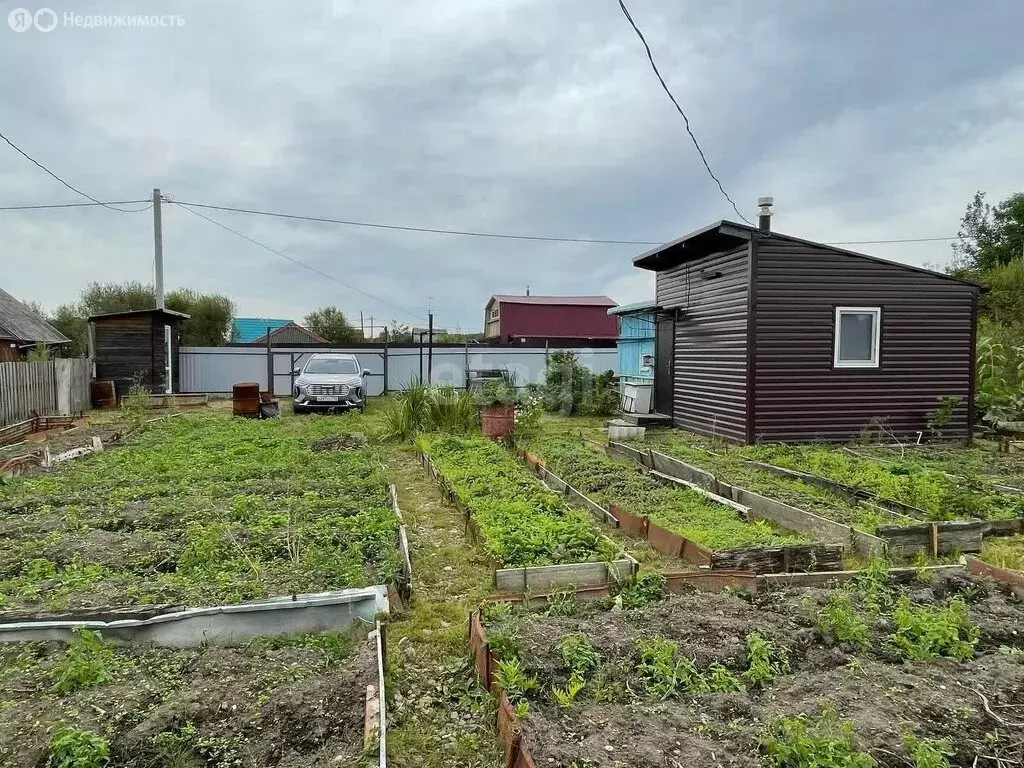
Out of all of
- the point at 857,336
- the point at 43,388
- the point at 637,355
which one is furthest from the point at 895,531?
the point at 43,388

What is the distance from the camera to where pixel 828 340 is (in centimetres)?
1005

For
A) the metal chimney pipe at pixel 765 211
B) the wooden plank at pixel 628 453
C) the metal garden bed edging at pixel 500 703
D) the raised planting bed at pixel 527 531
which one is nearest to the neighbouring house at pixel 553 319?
the metal chimney pipe at pixel 765 211

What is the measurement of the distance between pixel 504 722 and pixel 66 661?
2.09 meters

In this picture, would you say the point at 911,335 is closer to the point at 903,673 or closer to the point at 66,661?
the point at 903,673

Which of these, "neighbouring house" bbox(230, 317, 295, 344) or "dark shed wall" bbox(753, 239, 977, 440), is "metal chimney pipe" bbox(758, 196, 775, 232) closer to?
→ "dark shed wall" bbox(753, 239, 977, 440)

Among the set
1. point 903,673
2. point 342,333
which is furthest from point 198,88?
point 342,333

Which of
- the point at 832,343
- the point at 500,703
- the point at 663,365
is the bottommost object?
the point at 500,703

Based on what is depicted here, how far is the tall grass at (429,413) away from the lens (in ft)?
34.0

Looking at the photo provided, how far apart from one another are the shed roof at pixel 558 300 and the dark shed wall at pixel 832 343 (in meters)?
24.4

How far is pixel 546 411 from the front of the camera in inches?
617

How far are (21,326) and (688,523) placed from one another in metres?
21.1

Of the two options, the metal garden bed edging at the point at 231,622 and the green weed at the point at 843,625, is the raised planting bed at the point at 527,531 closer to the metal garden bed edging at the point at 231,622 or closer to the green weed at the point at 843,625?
the metal garden bed edging at the point at 231,622

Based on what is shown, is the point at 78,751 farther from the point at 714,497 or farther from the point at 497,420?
the point at 497,420

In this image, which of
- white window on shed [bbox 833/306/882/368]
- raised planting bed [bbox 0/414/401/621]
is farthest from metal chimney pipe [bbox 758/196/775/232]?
raised planting bed [bbox 0/414/401/621]
